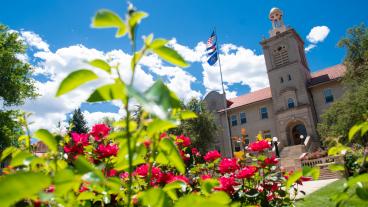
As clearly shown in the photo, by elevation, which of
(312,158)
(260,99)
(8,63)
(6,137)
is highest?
(8,63)

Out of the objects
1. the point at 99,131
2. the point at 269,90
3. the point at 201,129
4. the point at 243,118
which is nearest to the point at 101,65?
the point at 99,131

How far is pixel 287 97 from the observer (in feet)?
104

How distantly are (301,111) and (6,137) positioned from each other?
87.9 feet

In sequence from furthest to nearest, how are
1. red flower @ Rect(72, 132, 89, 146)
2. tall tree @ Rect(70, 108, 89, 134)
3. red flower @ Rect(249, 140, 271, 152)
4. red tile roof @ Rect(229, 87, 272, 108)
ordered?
tall tree @ Rect(70, 108, 89, 134)
red tile roof @ Rect(229, 87, 272, 108)
red flower @ Rect(249, 140, 271, 152)
red flower @ Rect(72, 132, 89, 146)

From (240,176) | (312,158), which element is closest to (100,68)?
(240,176)

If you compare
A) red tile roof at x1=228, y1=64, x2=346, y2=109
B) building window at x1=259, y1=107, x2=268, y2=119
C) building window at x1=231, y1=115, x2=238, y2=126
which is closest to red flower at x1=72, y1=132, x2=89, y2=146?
red tile roof at x1=228, y1=64, x2=346, y2=109

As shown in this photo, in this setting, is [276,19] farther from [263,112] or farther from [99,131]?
[99,131]

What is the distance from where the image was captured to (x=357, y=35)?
88.8 feet

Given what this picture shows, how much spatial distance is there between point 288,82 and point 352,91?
7.52m

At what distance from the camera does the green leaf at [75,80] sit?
70 cm

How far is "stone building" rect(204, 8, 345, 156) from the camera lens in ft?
100

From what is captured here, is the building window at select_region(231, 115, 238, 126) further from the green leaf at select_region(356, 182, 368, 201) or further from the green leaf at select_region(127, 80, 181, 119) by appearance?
the green leaf at select_region(127, 80, 181, 119)

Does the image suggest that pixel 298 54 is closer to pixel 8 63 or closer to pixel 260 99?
pixel 260 99

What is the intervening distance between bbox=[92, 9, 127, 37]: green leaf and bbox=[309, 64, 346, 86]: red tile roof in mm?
33359
